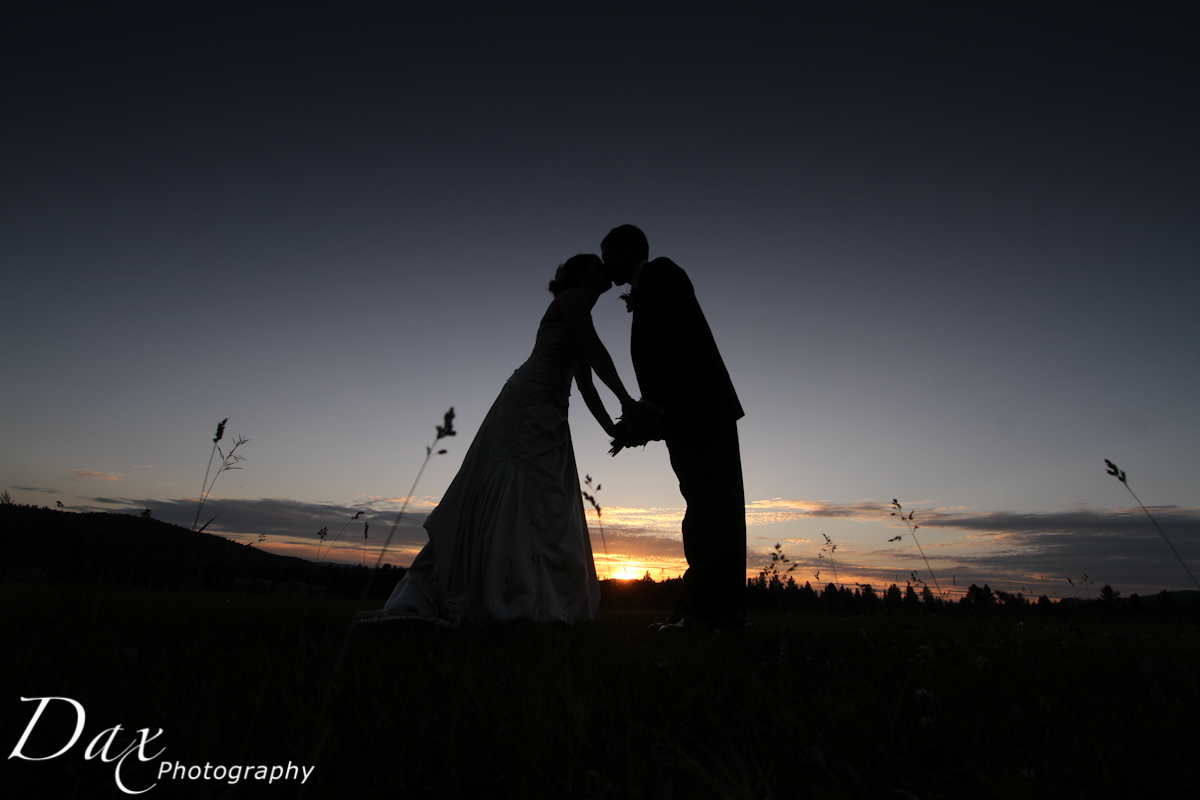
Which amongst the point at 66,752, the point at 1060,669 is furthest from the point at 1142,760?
the point at 66,752

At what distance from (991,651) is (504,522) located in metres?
3.19

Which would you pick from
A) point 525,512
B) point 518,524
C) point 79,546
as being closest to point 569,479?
point 525,512

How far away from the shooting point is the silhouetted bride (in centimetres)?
407

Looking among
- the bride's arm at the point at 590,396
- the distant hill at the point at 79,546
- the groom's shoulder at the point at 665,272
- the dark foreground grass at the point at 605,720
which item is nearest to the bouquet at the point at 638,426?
the bride's arm at the point at 590,396

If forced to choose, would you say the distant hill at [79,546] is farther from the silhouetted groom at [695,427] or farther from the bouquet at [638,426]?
the silhouetted groom at [695,427]

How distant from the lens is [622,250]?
5.19m

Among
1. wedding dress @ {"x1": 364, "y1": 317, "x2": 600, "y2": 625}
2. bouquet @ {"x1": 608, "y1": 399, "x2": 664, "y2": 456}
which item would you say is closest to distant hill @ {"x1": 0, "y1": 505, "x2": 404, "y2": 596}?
wedding dress @ {"x1": 364, "y1": 317, "x2": 600, "y2": 625}

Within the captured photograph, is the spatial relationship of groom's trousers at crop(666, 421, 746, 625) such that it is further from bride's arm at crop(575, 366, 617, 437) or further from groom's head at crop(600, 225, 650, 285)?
groom's head at crop(600, 225, 650, 285)

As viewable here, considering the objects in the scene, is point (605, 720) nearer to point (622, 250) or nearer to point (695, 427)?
point (695, 427)

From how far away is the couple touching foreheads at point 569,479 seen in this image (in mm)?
Answer: 4137

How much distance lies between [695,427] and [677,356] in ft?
2.08

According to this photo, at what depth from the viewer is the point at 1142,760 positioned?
1.11m

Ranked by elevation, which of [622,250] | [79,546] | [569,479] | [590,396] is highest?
[622,250]

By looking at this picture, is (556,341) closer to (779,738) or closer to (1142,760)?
(779,738)
